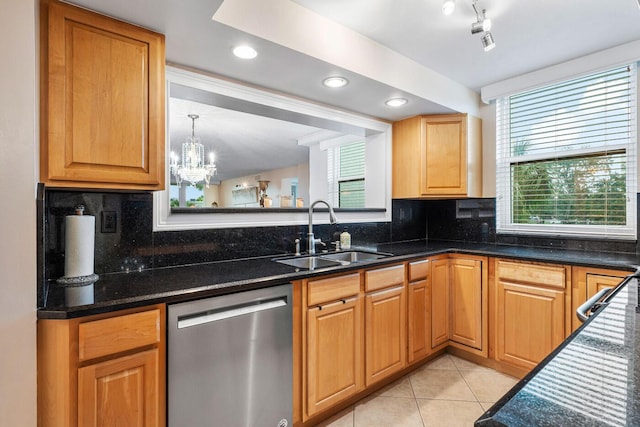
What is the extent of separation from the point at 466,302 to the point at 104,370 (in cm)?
241

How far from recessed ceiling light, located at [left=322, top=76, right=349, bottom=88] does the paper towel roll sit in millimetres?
1532

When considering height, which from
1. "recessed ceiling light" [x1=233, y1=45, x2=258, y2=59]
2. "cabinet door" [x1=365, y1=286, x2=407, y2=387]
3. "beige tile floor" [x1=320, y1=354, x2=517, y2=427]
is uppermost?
"recessed ceiling light" [x1=233, y1=45, x2=258, y2=59]

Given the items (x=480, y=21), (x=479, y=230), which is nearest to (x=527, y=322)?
(x=479, y=230)

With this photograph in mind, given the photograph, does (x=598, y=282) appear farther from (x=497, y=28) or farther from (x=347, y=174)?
(x=347, y=174)

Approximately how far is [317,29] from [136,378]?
1.89m

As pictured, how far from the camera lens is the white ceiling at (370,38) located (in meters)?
1.53

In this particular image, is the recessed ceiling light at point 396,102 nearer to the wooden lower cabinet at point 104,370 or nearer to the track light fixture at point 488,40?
the track light fixture at point 488,40

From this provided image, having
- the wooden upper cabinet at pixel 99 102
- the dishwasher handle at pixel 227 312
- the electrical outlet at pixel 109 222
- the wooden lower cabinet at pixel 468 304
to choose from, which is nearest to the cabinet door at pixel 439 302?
the wooden lower cabinet at pixel 468 304

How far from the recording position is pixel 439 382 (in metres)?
2.32

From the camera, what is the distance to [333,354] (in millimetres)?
1858

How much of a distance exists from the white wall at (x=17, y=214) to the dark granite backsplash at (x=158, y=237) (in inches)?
2.2

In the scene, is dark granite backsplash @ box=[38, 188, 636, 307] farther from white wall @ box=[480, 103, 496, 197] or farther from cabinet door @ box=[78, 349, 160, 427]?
cabinet door @ box=[78, 349, 160, 427]

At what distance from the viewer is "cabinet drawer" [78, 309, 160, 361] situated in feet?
3.75

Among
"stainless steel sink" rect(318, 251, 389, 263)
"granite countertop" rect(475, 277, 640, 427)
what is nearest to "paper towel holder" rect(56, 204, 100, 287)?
"stainless steel sink" rect(318, 251, 389, 263)
